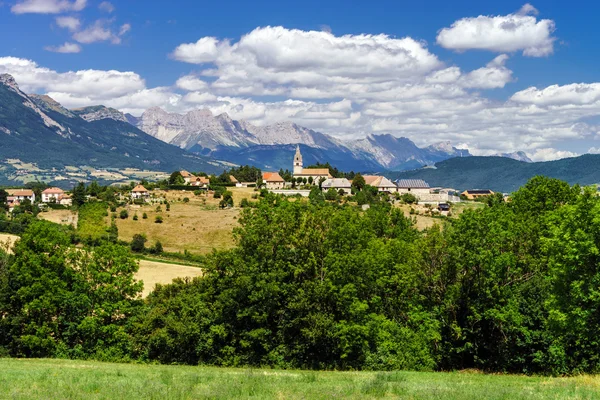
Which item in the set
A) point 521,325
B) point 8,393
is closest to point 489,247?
point 521,325

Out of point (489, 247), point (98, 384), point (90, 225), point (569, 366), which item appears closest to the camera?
point (98, 384)

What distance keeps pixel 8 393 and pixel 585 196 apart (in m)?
26.8

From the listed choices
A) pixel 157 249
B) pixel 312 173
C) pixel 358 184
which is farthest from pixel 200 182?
pixel 157 249

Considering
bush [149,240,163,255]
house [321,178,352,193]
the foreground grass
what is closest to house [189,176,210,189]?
house [321,178,352,193]

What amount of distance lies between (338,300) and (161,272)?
178ft

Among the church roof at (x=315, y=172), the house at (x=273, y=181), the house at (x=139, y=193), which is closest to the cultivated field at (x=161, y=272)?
the house at (x=139, y=193)

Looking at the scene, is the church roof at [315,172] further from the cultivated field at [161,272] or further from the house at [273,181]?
the cultivated field at [161,272]

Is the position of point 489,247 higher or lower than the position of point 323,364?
higher

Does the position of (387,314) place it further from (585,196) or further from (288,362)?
(585,196)

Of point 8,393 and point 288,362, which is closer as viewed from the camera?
point 8,393

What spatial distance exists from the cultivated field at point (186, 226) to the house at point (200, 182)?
24284mm

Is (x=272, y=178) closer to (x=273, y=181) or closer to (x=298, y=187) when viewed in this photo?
(x=273, y=181)

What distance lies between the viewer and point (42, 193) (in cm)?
18600

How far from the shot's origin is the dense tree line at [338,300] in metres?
30.2
